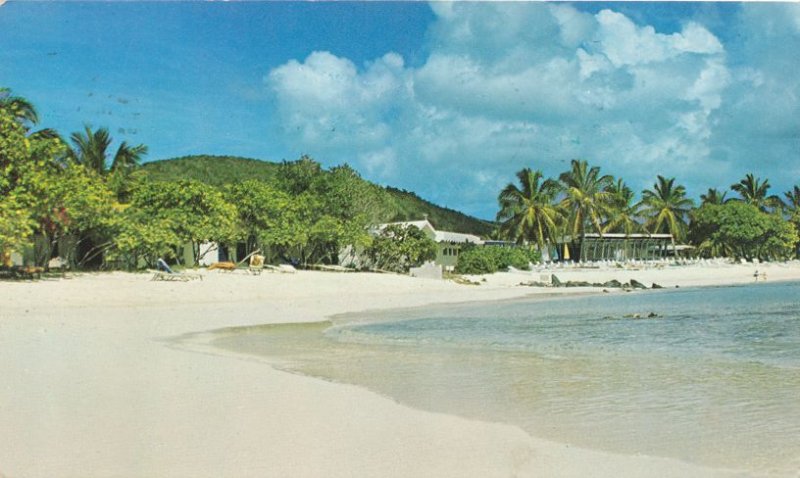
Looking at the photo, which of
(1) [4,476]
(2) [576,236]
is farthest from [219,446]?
(2) [576,236]

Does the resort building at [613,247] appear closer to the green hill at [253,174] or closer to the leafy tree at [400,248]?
the green hill at [253,174]

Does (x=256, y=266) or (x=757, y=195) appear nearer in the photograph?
(x=256, y=266)

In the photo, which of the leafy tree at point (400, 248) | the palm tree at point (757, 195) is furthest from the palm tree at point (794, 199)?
the leafy tree at point (400, 248)

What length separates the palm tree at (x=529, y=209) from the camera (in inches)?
1676

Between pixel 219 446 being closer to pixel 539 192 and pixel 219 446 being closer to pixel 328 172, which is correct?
pixel 328 172

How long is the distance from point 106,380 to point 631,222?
49893 millimetres

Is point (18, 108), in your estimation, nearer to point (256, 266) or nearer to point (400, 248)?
point (256, 266)

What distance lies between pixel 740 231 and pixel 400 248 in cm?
3359

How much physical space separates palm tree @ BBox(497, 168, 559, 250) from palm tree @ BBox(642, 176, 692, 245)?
41.1ft

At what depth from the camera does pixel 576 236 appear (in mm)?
48719

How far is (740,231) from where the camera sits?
176 feet

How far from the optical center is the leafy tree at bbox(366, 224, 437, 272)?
1309 inches

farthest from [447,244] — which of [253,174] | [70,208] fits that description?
[253,174]

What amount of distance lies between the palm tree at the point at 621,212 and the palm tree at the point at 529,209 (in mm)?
4607
